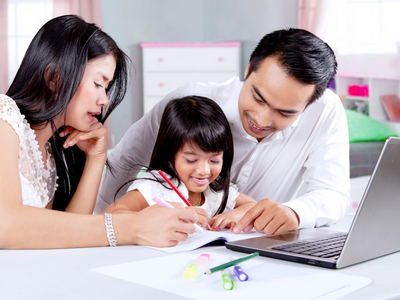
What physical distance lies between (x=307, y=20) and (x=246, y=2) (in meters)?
0.93

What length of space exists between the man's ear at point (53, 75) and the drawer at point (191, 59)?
3.77 metres

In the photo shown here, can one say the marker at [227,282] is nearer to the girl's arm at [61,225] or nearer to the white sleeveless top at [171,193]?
the girl's arm at [61,225]

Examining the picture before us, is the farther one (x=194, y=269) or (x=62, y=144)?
(x=62, y=144)

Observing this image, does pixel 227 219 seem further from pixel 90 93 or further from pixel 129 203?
pixel 90 93

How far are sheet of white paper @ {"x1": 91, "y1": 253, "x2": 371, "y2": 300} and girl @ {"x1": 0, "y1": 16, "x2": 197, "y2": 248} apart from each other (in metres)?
0.14

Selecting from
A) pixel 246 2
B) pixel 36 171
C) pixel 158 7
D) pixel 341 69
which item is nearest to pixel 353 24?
pixel 341 69

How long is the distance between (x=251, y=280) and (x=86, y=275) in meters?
0.25

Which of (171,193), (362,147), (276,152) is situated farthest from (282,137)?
(362,147)

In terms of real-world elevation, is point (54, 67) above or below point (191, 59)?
above

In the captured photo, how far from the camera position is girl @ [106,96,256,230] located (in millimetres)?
1257

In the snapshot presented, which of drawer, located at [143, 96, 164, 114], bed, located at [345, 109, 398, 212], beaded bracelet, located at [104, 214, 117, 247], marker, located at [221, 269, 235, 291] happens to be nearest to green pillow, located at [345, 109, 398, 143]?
bed, located at [345, 109, 398, 212]

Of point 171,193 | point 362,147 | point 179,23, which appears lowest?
point 362,147

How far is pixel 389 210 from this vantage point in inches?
28.8

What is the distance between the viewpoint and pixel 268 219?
98 cm
